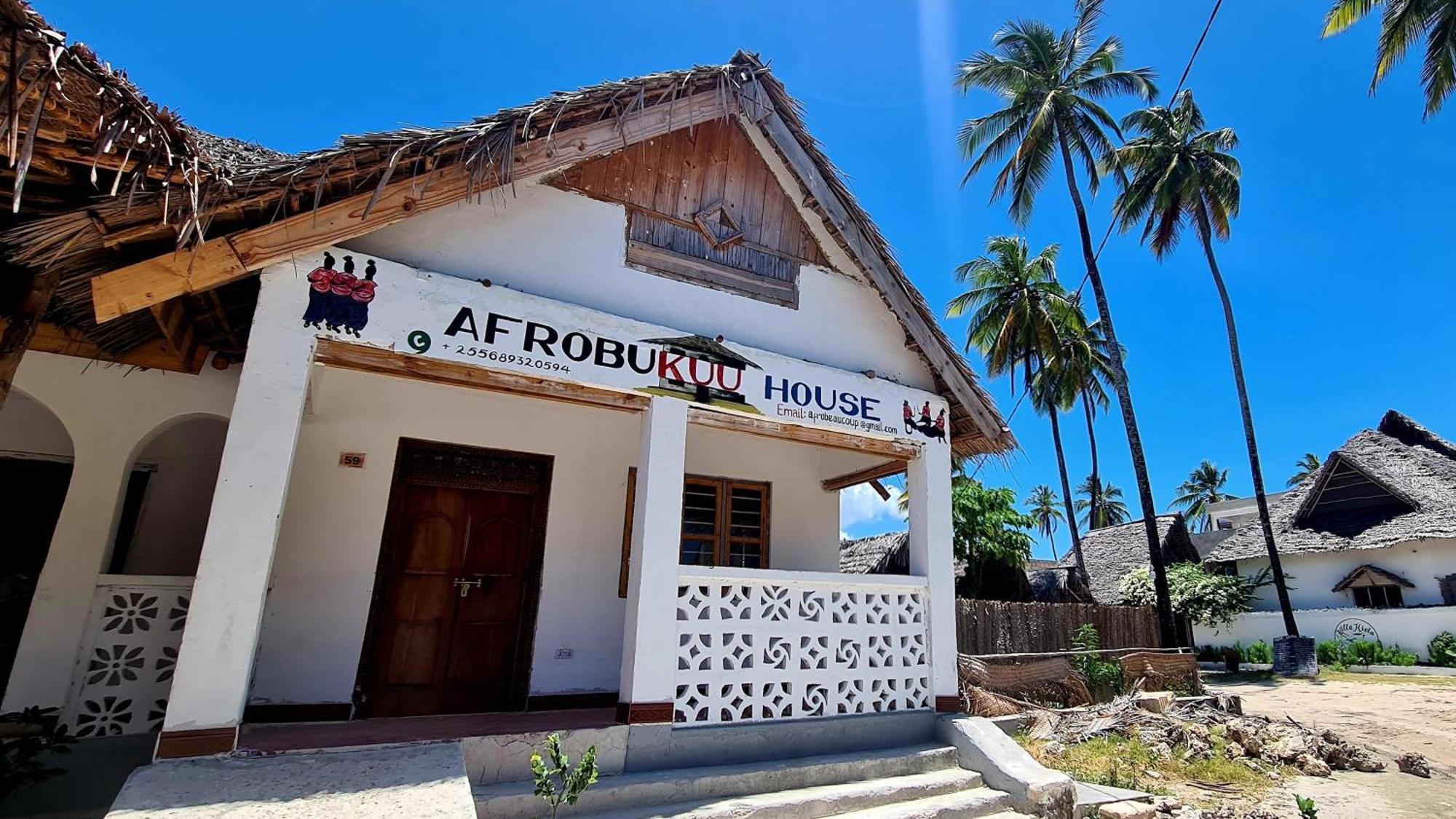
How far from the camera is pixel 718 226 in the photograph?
6.17m

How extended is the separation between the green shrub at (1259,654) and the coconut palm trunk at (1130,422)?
15.3 feet

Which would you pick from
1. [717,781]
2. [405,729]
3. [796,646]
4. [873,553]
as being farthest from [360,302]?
[873,553]

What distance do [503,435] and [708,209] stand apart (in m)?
2.85

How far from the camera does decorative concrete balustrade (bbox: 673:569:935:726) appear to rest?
497 cm

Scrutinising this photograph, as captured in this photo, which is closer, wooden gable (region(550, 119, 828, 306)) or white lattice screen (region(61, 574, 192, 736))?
white lattice screen (region(61, 574, 192, 736))

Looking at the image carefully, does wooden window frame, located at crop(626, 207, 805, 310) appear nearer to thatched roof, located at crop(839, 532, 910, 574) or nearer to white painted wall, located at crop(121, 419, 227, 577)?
white painted wall, located at crop(121, 419, 227, 577)

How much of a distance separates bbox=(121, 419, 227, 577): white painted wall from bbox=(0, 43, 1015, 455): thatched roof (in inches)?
57.6

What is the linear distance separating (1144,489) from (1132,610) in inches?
191

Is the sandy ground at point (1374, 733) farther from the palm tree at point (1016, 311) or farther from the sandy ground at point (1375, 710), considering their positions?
the palm tree at point (1016, 311)

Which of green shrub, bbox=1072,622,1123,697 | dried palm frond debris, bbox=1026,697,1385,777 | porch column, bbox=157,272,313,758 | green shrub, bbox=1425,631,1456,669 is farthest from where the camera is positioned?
green shrub, bbox=1425,631,1456,669

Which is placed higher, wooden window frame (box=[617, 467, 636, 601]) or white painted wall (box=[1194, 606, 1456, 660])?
wooden window frame (box=[617, 467, 636, 601])

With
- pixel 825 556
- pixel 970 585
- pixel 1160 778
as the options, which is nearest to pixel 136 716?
pixel 825 556

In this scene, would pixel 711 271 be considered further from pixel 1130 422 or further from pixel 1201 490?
pixel 1201 490

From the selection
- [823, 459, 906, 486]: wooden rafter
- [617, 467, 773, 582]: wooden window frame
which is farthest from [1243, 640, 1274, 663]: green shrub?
[617, 467, 773, 582]: wooden window frame
